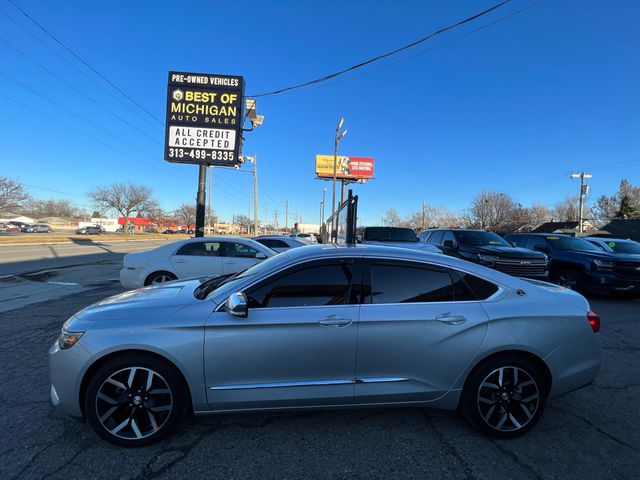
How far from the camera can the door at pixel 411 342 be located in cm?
276

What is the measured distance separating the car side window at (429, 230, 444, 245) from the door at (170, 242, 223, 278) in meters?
7.69

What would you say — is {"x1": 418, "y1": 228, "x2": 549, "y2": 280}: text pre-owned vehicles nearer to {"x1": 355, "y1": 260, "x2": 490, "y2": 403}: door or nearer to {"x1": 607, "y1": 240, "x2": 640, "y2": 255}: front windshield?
{"x1": 607, "y1": 240, "x2": 640, "y2": 255}: front windshield

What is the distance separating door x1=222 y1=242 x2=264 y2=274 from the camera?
8094 mm

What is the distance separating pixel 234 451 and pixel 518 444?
2230mm

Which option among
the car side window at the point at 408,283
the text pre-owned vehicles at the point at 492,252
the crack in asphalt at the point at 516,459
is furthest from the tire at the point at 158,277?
the text pre-owned vehicles at the point at 492,252

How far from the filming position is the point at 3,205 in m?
50.3

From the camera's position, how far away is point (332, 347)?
8.88ft

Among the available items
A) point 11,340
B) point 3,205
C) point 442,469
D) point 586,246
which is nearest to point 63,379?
point 442,469

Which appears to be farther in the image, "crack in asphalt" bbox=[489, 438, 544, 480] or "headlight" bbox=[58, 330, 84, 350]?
"headlight" bbox=[58, 330, 84, 350]

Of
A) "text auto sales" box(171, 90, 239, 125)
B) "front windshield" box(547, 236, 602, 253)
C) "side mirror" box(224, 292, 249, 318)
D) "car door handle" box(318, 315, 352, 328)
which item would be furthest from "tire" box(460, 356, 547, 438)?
"text auto sales" box(171, 90, 239, 125)

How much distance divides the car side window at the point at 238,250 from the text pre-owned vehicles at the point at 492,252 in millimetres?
6063

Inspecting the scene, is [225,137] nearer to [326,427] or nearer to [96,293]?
[96,293]

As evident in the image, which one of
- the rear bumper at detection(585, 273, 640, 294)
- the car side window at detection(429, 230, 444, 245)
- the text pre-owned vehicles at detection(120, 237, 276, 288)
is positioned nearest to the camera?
the text pre-owned vehicles at detection(120, 237, 276, 288)

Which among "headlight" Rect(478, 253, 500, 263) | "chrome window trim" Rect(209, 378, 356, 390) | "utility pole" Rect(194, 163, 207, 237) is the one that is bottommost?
"chrome window trim" Rect(209, 378, 356, 390)
